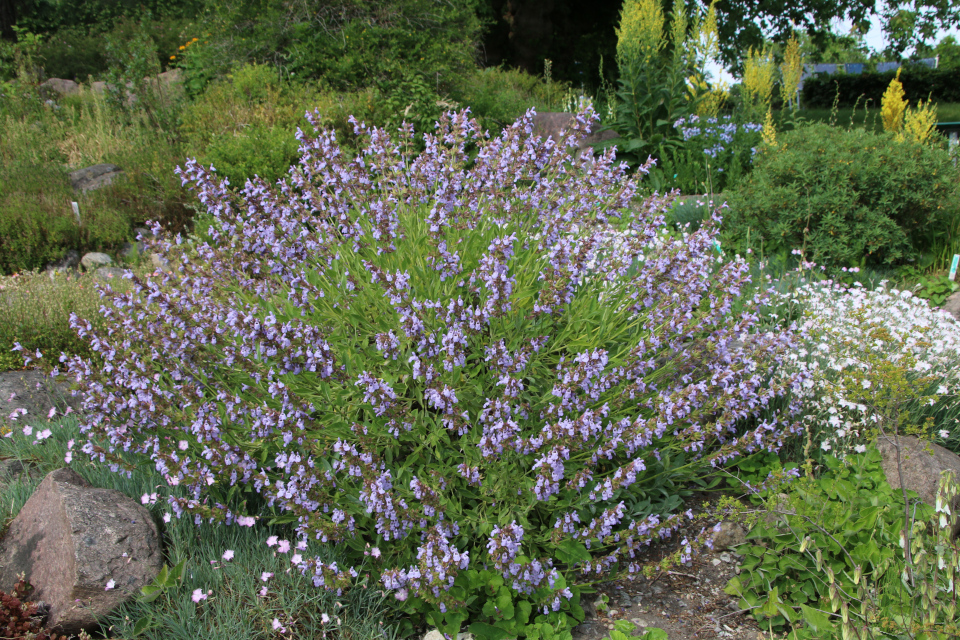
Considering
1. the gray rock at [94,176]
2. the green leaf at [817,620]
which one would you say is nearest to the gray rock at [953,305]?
the green leaf at [817,620]

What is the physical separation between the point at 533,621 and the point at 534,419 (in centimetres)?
86

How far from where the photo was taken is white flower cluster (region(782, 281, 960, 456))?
3.42 metres

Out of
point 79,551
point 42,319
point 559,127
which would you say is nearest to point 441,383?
point 79,551

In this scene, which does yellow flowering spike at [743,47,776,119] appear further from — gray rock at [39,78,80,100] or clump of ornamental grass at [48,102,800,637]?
gray rock at [39,78,80,100]

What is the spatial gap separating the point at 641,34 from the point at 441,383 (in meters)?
8.13

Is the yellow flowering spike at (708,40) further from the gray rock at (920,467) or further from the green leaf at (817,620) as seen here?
the green leaf at (817,620)

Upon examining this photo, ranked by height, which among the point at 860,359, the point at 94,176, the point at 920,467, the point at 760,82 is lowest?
the point at 920,467

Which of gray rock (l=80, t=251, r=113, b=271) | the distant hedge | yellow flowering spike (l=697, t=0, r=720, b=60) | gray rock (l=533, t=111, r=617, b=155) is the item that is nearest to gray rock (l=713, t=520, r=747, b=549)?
gray rock (l=80, t=251, r=113, b=271)

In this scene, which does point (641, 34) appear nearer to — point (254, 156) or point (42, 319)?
point (254, 156)

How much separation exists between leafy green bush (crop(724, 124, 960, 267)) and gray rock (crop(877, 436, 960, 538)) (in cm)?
283

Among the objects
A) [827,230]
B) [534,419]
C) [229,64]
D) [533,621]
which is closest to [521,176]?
[534,419]

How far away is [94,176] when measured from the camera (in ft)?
29.4

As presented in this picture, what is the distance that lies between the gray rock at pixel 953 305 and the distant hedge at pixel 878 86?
21219mm

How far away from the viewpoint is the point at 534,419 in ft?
10.1
